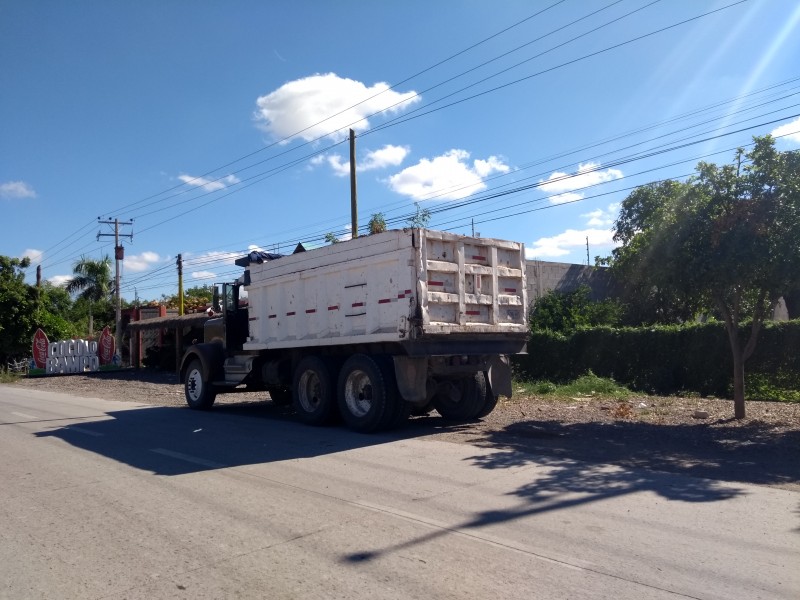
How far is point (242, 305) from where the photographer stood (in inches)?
629

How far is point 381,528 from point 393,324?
17.1 ft

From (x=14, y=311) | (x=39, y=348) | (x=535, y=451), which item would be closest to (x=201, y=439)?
(x=535, y=451)

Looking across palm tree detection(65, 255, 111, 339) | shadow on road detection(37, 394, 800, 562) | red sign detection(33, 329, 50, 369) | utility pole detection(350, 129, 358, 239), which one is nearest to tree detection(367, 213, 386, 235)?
utility pole detection(350, 129, 358, 239)

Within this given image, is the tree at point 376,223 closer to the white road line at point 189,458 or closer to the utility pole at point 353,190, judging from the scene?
the utility pole at point 353,190

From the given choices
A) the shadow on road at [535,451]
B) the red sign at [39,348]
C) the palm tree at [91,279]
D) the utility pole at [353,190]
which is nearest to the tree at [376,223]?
the utility pole at [353,190]

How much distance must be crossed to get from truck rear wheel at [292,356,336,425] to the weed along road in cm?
227

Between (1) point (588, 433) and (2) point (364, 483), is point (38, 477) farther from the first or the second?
(1) point (588, 433)

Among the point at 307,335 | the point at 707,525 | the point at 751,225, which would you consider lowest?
the point at 707,525

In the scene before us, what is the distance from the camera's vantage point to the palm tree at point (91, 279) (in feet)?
183

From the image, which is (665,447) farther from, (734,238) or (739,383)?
(734,238)

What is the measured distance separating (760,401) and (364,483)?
11363mm

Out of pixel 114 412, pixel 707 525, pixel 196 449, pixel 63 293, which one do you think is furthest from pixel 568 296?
pixel 63 293

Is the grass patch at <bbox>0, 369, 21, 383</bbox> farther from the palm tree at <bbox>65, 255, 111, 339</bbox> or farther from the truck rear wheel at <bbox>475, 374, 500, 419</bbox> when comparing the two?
the truck rear wheel at <bbox>475, 374, 500, 419</bbox>

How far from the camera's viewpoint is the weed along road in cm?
494
